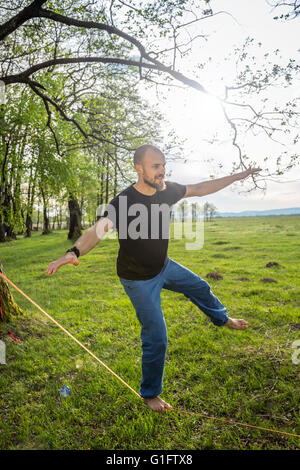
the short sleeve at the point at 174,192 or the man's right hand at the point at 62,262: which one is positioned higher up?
A: the short sleeve at the point at 174,192

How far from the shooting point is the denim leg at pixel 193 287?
334 centimetres

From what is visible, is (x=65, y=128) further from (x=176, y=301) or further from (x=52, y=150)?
(x=176, y=301)

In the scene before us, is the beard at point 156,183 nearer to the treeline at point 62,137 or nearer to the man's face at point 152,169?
the man's face at point 152,169

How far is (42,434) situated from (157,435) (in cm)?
129

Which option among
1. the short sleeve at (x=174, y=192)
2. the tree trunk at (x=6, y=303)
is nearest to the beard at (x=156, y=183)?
the short sleeve at (x=174, y=192)

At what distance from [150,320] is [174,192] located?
151cm

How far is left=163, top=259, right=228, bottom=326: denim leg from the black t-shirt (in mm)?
299

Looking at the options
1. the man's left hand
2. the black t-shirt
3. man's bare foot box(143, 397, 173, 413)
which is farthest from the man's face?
man's bare foot box(143, 397, 173, 413)

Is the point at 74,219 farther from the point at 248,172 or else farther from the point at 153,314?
the point at 153,314

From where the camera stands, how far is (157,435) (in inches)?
118

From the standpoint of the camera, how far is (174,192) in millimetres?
3316

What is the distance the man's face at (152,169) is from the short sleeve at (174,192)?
324mm

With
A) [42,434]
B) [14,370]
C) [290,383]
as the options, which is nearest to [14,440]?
[42,434]

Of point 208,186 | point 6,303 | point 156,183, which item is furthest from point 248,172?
point 6,303
